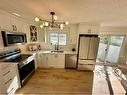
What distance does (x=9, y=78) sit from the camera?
7.80 feet

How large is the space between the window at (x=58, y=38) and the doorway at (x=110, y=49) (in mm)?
2346

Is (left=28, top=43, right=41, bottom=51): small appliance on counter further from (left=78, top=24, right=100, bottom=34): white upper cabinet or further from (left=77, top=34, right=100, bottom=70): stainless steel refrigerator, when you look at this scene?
(left=78, top=24, right=100, bottom=34): white upper cabinet

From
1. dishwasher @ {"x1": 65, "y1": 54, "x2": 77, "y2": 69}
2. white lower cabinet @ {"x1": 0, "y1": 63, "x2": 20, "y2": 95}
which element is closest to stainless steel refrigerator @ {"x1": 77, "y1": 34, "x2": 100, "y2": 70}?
dishwasher @ {"x1": 65, "y1": 54, "x2": 77, "y2": 69}

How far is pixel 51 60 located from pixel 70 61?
95 centimetres

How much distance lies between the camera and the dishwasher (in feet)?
14.6

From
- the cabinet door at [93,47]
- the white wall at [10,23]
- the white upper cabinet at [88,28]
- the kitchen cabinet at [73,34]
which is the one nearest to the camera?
the white wall at [10,23]

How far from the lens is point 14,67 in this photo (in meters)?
2.54

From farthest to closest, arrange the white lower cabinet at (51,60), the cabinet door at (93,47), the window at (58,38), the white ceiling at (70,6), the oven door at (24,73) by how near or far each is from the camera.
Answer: the window at (58,38)
the white lower cabinet at (51,60)
the cabinet door at (93,47)
the oven door at (24,73)
the white ceiling at (70,6)

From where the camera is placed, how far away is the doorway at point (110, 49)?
17.8 ft

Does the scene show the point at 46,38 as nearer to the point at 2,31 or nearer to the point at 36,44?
the point at 36,44

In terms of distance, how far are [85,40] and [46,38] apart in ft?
7.10

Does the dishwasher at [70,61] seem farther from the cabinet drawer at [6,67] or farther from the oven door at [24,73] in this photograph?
the cabinet drawer at [6,67]

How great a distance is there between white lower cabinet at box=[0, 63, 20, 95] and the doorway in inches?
196

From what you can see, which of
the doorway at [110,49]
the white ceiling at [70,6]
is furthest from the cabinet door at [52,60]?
the doorway at [110,49]
